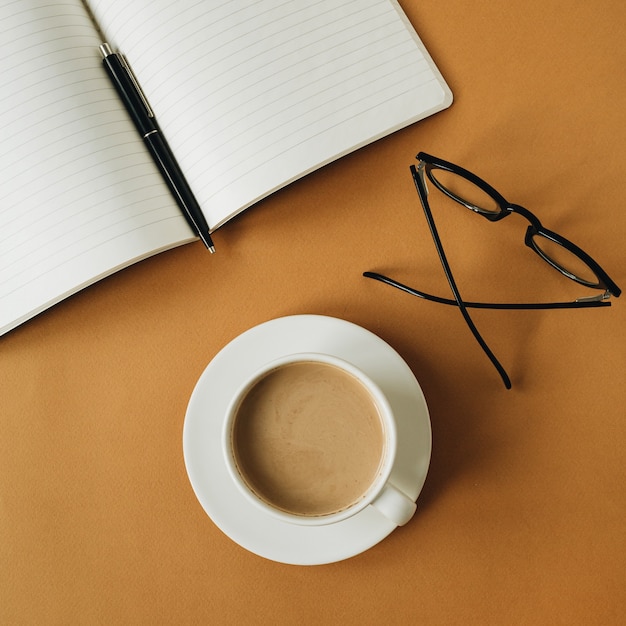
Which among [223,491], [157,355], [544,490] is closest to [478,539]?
[544,490]

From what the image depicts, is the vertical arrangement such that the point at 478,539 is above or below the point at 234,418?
below

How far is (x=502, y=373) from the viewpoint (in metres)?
0.65

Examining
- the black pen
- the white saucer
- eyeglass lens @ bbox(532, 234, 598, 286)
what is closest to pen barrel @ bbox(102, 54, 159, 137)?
the black pen

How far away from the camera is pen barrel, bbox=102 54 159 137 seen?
2.16 feet

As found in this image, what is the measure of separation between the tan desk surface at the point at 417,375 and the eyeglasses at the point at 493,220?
19 millimetres

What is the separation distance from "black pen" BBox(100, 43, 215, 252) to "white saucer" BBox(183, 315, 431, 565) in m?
0.14

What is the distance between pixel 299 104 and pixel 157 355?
13.1 inches

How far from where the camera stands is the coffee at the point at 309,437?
594 millimetres

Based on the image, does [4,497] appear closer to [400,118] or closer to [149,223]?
[149,223]

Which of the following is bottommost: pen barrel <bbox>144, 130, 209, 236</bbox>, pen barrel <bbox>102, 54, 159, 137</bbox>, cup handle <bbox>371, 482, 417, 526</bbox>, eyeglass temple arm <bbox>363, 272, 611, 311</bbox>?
cup handle <bbox>371, 482, 417, 526</bbox>

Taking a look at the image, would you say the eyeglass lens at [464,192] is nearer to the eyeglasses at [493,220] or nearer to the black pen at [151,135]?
the eyeglasses at [493,220]

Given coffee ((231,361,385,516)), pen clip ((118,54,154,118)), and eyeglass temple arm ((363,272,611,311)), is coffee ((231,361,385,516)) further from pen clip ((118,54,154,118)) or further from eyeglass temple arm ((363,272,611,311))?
pen clip ((118,54,154,118))

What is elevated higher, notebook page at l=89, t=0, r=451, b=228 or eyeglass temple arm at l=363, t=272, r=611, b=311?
notebook page at l=89, t=0, r=451, b=228

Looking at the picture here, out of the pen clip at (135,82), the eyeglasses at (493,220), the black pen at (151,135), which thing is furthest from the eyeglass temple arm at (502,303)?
the pen clip at (135,82)
